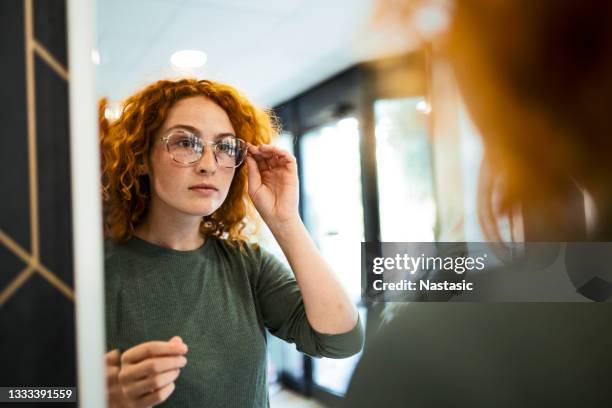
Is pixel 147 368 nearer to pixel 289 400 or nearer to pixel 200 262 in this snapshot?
pixel 200 262

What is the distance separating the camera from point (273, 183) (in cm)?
125

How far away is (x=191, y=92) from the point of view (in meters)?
1.17

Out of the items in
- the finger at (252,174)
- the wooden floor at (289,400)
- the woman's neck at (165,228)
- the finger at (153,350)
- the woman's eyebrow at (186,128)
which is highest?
the woman's eyebrow at (186,128)

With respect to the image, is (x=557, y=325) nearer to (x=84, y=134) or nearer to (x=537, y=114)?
(x=537, y=114)

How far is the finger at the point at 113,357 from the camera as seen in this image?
1060 millimetres

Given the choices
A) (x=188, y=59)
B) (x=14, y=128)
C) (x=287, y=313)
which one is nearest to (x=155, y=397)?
(x=287, y=313)

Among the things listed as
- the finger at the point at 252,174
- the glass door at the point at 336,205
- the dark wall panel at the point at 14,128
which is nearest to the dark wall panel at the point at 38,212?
the dark wall panel at the point at 14,128

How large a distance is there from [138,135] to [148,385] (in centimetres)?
51

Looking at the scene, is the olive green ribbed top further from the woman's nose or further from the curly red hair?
the woman's nose

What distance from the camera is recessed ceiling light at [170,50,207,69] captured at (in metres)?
1.21

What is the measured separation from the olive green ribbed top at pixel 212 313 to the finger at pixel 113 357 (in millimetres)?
16

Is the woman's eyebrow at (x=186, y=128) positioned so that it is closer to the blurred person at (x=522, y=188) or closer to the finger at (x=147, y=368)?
the finger at (x=147, y=368)

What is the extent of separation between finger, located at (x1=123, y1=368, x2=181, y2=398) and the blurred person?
1.77 feet

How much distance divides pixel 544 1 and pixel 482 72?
0.84 ft
